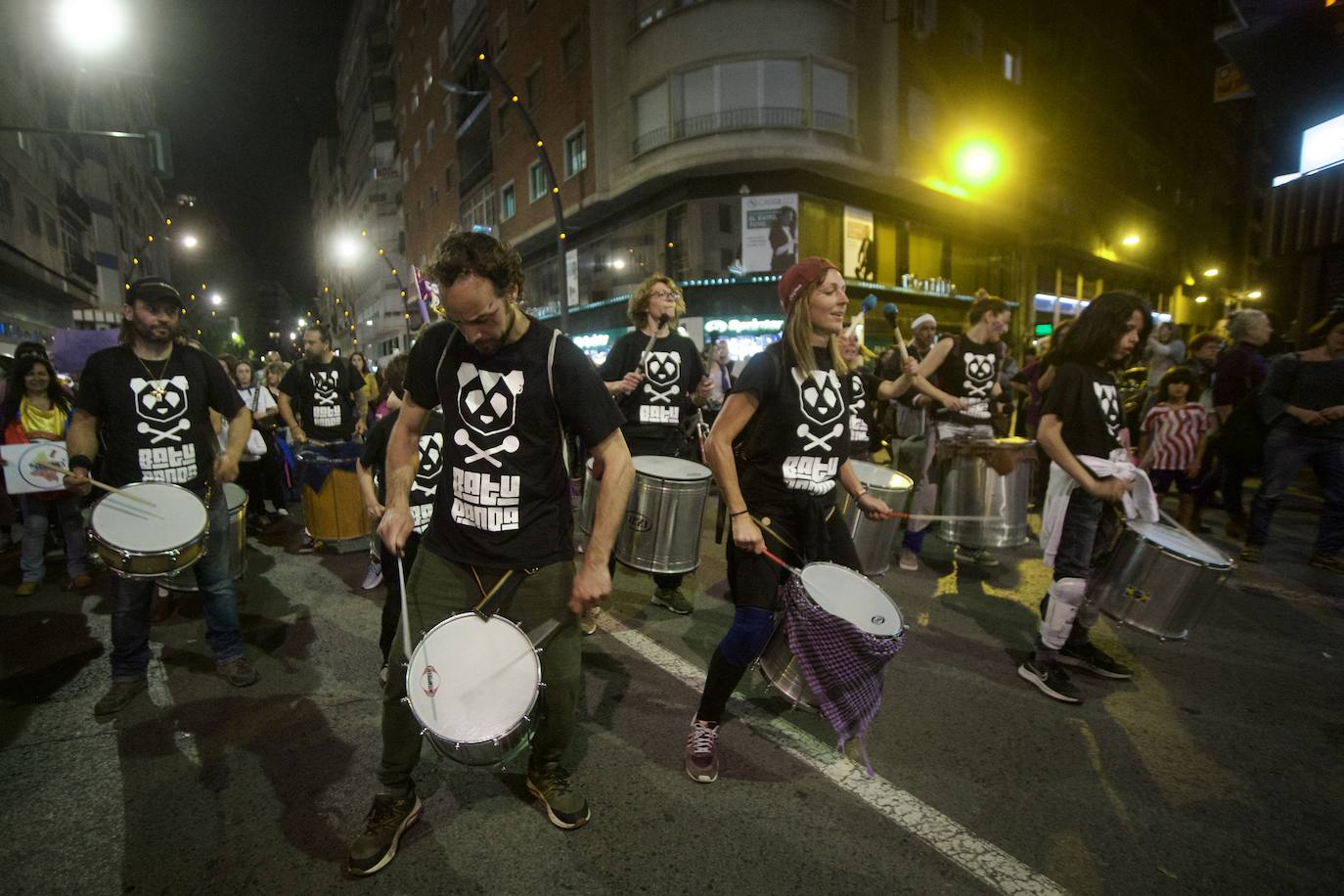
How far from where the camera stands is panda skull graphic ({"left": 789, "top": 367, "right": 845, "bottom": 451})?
2760mm

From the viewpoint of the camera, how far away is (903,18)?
63.8 feet

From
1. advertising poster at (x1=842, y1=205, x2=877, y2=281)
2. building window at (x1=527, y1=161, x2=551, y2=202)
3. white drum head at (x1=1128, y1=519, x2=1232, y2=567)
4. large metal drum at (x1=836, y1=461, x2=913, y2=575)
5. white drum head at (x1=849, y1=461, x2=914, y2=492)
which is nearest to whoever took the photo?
white drum head at (x1=1128, y1=519, x2=1232, y2=567)

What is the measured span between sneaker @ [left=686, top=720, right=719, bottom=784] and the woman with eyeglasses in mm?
1858

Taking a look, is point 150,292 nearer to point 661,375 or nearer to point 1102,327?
point 661,375

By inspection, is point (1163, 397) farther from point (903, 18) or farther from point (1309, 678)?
point (903, 18)

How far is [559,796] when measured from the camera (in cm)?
243

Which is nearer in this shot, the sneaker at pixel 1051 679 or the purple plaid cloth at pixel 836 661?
the purple plaid cloth at pixel 836 661

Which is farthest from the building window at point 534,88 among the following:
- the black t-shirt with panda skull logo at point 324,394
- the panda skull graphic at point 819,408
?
the panda skull graphic at point 819,408

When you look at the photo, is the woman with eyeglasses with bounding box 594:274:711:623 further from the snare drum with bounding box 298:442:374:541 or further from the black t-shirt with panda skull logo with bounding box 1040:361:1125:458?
the snare drum with bounding box 298:442:374:541

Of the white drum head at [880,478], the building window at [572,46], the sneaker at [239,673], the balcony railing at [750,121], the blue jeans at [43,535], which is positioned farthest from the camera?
the building window at [572,46]

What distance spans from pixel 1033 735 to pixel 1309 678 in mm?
1983

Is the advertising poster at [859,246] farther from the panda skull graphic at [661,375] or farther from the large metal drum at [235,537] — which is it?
the large metal drum at [235,537]

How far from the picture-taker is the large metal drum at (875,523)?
12.5 ft

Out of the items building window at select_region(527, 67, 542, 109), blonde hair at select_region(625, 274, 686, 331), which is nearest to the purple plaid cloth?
blonde hair at select_region(625, 274, 686, 331)
